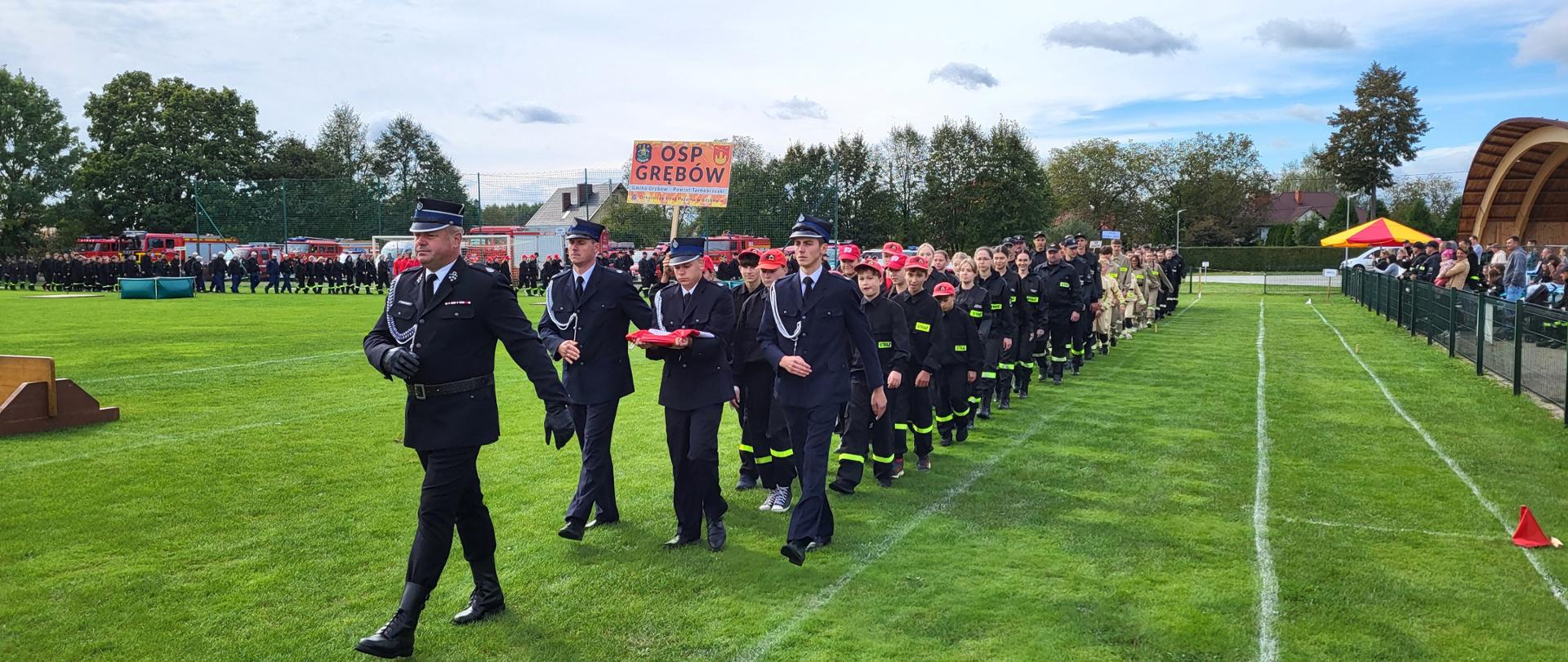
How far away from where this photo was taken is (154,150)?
61.1 m

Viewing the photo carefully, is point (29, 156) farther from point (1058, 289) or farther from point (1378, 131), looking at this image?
point (1378, 131)

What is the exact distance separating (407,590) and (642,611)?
3.77ft

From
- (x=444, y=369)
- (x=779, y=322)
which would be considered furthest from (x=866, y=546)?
(x=444, y=369)

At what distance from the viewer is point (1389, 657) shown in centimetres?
460

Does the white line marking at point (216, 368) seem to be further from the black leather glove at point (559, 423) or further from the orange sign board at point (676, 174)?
the black leather glove at point (559, 423)

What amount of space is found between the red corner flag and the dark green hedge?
196ft

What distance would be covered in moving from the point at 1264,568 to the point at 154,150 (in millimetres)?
69592

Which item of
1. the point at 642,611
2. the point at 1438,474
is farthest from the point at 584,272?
the point at 1438,474

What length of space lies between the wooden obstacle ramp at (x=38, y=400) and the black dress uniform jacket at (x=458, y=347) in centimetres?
694

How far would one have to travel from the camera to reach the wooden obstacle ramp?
943 centimetres

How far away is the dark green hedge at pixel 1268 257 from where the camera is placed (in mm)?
63344

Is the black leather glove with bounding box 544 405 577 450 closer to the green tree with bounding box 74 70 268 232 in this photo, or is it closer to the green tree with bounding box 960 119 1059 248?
the green tree with bounding box 960 119 1059 248

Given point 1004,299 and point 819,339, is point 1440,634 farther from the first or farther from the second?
point 1004,299

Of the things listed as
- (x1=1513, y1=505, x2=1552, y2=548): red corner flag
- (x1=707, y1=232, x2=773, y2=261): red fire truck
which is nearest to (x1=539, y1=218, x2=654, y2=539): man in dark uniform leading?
(x1=1513, y1=505, x2=1552, y2=548): red corner flag
